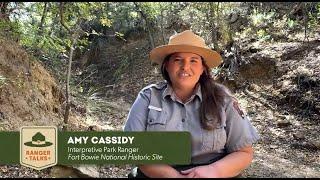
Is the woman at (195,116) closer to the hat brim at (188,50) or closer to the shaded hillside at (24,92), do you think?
the hat brim at (188,50)

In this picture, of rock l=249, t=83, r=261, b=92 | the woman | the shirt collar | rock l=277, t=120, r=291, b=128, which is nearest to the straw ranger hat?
the woman

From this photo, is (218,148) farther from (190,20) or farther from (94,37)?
(94,37)

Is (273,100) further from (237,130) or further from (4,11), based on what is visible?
(237,130)

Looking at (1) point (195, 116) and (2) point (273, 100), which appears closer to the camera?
(1) point (195, 116)

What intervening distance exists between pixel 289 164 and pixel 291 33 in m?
4.63

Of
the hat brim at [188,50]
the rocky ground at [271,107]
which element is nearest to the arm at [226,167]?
the hat brim at [188,50]

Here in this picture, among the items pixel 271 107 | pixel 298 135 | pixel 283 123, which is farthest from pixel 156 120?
pixel 271 107

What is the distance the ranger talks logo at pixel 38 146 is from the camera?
7.24 ft

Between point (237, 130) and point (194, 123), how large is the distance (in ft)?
0.60

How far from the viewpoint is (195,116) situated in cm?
196

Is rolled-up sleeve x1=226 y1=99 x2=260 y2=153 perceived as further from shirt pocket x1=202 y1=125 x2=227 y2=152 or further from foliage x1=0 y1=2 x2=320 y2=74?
foliage x1=0 y1=2 x2=320 y2=74

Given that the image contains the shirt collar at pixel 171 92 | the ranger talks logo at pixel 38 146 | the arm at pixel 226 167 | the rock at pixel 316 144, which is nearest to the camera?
the arm at pixel 226 167

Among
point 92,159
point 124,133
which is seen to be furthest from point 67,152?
point 124,133

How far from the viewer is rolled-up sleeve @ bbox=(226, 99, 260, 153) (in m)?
1.94
